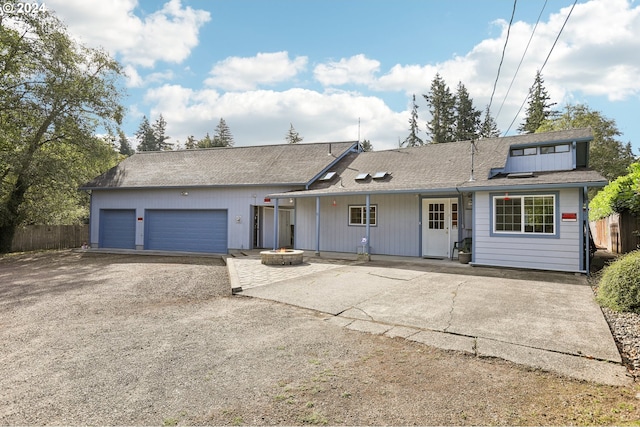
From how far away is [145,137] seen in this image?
6806 centimetres

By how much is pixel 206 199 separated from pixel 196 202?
1.81 ft

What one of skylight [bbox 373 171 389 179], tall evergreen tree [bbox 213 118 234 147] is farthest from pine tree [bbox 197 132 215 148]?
skylight [bbox 373 171 389 179]

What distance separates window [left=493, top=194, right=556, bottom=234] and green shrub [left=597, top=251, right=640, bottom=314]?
3568 mm

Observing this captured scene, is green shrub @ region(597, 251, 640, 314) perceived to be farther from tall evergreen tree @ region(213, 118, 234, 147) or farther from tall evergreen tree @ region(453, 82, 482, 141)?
tall evergreen tree @ region(213, 118, 234, 147)

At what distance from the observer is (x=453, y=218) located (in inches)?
473

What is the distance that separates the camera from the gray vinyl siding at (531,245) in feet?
30.3

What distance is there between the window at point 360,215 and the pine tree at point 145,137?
62.3 meters

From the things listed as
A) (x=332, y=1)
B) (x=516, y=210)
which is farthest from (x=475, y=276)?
(x=332, y=1)

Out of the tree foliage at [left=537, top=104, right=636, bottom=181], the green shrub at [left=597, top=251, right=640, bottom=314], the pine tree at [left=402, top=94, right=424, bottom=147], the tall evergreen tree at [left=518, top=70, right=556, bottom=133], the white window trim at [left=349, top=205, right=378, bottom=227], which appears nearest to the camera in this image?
the green shrub at [left=597, top=251, right=640, bottom=314]

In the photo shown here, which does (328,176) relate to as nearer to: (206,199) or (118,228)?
(206,199)

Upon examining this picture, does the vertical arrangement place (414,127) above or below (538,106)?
below

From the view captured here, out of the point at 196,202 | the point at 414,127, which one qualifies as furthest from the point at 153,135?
the point at 196,202

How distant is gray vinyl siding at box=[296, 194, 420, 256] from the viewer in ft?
41.9

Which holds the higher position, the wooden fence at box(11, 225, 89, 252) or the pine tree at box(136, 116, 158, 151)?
the pine tree at box(136, 116, 158, 151)
